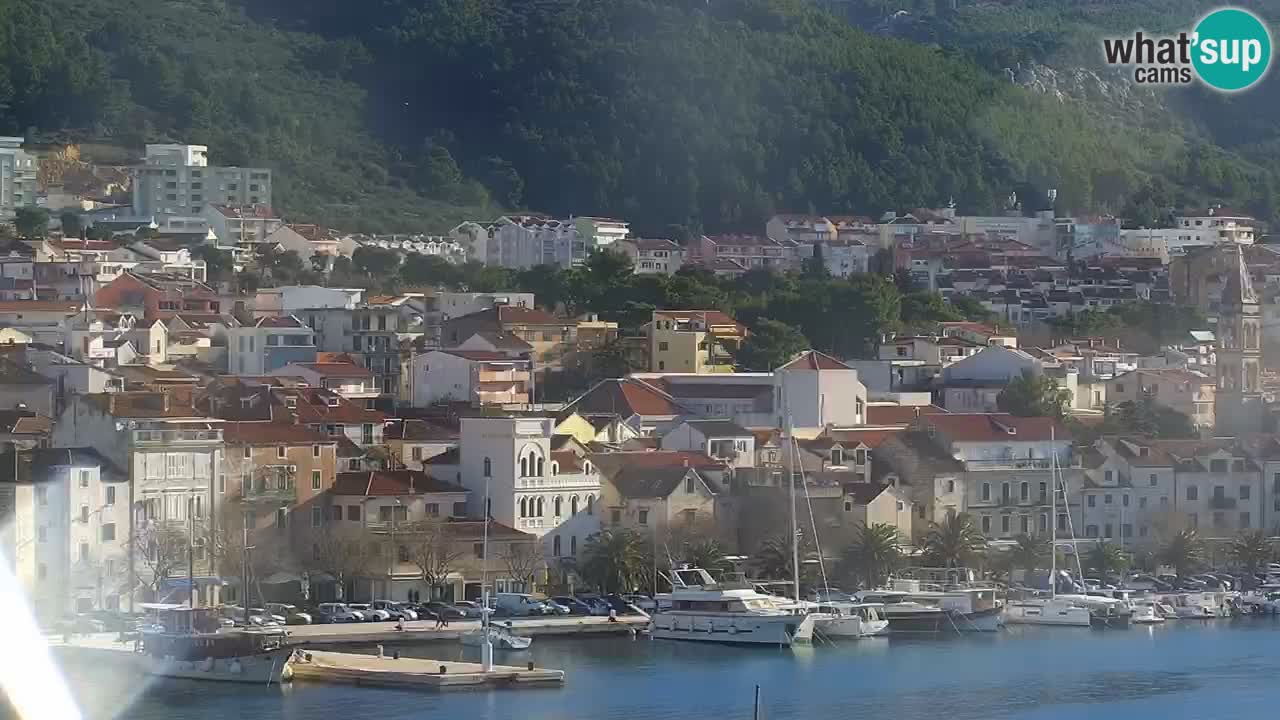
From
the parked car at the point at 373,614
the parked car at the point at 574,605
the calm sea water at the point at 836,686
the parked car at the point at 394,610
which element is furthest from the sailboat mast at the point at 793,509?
the parked car at the point at 373,614

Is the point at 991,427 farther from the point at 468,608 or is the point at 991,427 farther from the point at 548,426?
the point at 468,608

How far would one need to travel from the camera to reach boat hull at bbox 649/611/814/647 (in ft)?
117

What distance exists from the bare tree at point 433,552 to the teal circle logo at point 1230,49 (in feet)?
91.2

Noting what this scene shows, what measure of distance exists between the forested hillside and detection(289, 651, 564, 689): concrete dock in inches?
1669

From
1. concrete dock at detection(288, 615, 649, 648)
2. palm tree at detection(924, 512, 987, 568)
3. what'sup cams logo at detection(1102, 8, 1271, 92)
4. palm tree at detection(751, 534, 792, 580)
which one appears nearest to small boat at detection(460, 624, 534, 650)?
concrete dock at detection(288, 615, 649, 648)

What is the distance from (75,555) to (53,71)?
42.3m

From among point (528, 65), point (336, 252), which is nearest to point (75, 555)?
point (336, 252)

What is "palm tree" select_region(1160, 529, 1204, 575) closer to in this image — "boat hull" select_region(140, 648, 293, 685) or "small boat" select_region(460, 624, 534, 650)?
"small boat" select_region(460, 624, 534, 650)

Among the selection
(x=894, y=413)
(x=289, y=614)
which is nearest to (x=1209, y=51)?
(x=894, y=413)

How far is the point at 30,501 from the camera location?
3416 cm

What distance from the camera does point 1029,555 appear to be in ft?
133

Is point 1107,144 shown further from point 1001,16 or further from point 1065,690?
point 1065,690

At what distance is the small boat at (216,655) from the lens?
31.6 metres

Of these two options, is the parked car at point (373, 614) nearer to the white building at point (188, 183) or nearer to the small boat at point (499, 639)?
the small boat at point (499, 639)
